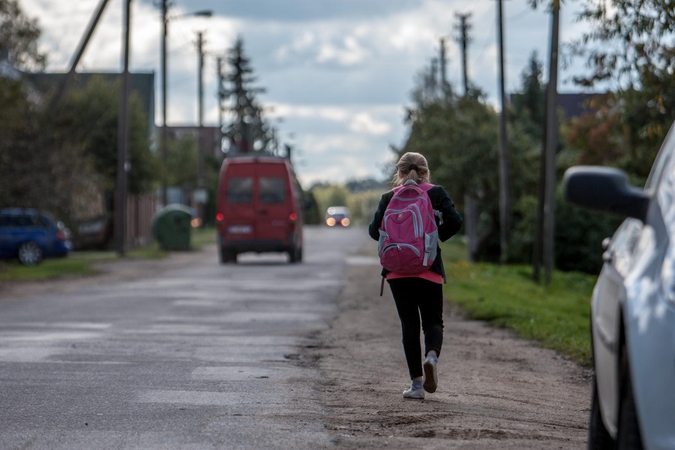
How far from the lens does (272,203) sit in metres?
30.8

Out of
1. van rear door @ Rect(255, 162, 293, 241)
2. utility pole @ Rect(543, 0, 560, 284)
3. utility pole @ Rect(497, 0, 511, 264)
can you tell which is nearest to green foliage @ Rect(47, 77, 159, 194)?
van rear door @ Rect(255, 162, 293, 241)

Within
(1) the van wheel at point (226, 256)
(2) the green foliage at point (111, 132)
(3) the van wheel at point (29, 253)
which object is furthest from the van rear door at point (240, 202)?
(2) the green foliage at point (111, 132)

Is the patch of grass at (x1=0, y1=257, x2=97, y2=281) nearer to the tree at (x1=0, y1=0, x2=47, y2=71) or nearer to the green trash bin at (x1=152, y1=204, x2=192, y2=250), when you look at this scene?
the tree at (x1=0, y1=0, x2=47, y2=71)

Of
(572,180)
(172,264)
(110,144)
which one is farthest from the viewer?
(110,144)

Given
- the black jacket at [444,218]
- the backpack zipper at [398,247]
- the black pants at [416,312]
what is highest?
the black jacket at [444,218]

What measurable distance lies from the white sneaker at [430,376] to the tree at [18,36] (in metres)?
18.5

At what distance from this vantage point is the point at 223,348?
11.0 metres

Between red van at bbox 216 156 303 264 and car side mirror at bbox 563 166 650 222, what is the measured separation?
86.6ft

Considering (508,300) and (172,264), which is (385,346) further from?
(172,264)

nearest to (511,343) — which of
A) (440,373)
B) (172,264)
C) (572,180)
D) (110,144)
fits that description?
(440,373)

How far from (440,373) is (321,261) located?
23.3m

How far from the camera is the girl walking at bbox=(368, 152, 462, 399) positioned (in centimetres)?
795

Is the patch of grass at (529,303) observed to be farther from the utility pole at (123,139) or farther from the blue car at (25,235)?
the blue car at (25,235)

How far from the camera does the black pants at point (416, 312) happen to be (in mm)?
8016
